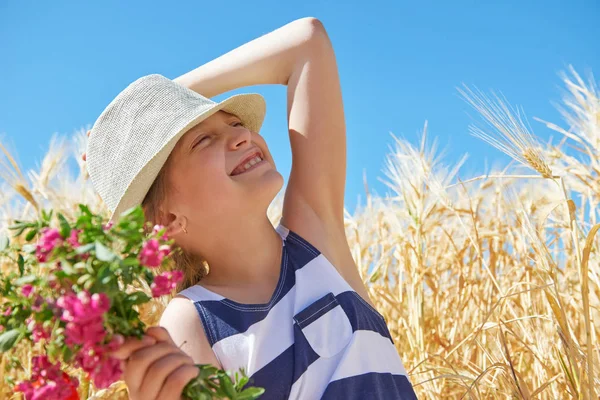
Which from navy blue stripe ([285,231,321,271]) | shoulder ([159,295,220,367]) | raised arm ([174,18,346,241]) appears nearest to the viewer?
shoulder ([159,295,220,367])

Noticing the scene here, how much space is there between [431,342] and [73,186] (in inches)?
65.7

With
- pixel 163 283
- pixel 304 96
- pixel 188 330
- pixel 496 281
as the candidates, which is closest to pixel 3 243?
pixel 163 283

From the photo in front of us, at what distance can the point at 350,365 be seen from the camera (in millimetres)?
1142

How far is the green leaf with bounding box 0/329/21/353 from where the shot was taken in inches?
21.0

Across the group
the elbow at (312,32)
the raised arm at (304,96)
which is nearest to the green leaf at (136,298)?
the raised arm at (304,96)

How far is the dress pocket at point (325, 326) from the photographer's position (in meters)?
1.16

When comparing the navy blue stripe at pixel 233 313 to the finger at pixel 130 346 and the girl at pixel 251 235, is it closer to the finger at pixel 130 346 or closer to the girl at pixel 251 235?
the girl at pixel 251 235

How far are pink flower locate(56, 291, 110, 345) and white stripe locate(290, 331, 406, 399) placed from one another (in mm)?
658

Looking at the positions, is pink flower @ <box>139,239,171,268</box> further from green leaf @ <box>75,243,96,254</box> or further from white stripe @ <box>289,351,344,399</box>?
white stripe @ <box>289,351,344,399</box>

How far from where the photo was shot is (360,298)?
4.35ft

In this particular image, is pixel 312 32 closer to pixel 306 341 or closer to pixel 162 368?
pixel 306 341

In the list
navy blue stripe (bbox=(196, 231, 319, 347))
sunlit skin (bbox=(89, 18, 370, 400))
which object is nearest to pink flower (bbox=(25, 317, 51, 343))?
sunlit skin (bbox=(89, 18, 370, 400))

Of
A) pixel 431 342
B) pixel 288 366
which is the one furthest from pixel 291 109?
pixel 431 342

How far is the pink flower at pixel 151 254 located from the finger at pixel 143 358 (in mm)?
178
